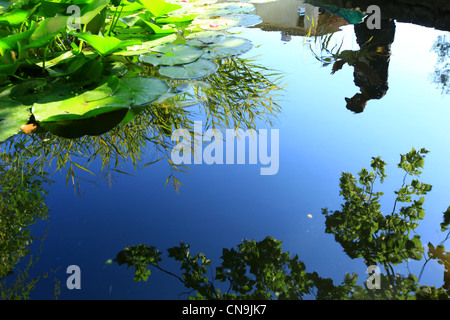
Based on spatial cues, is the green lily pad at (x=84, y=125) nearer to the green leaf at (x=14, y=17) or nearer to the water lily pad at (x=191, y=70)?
the water lily pad at (x=191, y=70)

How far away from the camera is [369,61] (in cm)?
200

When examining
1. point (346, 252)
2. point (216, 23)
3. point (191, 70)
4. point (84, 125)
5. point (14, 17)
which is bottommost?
point (346, 252)

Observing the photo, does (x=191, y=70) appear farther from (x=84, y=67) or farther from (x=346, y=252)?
(x=346, y=252)

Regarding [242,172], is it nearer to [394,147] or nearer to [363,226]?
[363,226]

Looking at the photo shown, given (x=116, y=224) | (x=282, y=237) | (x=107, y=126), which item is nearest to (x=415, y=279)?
(x=282, y=237)

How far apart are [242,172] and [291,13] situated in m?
2.42

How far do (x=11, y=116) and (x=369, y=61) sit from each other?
175cm

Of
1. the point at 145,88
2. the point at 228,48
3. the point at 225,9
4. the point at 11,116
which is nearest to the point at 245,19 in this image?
the point at 225,9

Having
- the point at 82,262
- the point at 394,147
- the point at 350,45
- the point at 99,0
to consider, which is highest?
the point at 99,0

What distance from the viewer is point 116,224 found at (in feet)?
3.39

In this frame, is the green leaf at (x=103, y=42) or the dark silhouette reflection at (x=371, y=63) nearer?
the green leaf at (x=103, y=42)

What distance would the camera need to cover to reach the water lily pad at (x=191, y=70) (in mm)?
1718

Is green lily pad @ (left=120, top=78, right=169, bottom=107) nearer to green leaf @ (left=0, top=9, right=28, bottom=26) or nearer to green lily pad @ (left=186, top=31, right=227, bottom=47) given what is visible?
green leaf @ (left=0, top=9, right=28, bottom=26)

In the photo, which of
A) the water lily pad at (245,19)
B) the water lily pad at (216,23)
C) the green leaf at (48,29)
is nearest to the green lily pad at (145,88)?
the green leaf at (48,29)
